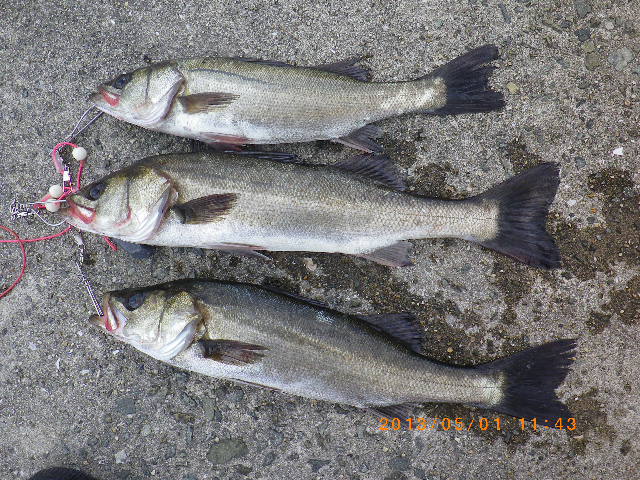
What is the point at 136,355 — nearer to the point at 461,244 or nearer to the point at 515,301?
the point at 461,244

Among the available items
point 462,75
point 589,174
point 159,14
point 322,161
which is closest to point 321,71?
point 322,161

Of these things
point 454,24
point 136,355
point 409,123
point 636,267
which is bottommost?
point 136,355

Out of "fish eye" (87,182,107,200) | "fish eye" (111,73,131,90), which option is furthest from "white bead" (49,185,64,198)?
"fish eye" (111,73,131,90)

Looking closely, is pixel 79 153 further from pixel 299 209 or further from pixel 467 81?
pixel 467 81

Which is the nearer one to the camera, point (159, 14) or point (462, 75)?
point (462, 75)

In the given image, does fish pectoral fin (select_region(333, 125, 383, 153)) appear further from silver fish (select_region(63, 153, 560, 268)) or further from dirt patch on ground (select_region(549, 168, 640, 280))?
dirt patch on ground (select_region(549, 168, 640, 280))

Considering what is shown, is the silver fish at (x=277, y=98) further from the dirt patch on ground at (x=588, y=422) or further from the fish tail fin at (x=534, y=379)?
the dirt patch on ground at (x=588, y=422)
